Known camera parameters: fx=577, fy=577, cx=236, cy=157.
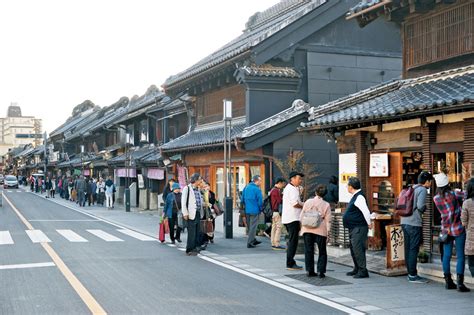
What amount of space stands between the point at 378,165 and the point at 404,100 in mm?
2265

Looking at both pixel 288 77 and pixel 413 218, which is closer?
pixel 413 218

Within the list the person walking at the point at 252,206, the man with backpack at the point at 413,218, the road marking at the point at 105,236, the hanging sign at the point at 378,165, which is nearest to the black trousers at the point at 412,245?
the man with backpack at the point at 413,218

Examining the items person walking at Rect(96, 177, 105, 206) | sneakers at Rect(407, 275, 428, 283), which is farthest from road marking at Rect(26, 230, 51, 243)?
person walking at Rect(96, 177, 105, 206)

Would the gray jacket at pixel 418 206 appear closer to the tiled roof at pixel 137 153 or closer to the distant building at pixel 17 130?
the tiled roof at pixel 137 153

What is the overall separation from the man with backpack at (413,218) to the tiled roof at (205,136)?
9.51 m

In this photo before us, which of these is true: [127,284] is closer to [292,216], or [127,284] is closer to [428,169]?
[292,216]

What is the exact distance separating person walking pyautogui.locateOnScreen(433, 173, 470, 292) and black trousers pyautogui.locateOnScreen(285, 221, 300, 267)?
313cm

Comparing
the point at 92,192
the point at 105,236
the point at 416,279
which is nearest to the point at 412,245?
the point at 416,279

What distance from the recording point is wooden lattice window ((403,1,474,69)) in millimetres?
12691

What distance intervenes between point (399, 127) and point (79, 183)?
2970 centimetres

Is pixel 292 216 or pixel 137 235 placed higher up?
pixel 292 216

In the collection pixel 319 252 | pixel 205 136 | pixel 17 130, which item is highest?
pixel 17 130

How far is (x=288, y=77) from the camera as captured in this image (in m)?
21.5

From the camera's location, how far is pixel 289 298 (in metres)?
9.13
